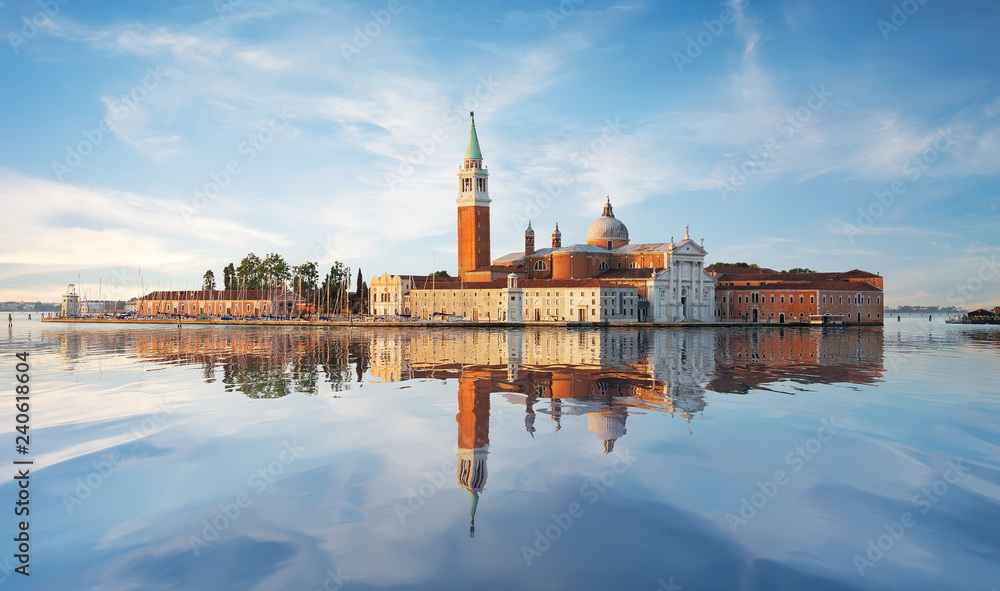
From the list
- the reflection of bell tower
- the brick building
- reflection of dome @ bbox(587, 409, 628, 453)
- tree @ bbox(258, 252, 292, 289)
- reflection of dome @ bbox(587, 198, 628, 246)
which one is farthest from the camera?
tree @ bbox(258, 252, 292, 289)

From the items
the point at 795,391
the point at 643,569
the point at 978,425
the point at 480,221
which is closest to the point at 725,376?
the point at 795,391

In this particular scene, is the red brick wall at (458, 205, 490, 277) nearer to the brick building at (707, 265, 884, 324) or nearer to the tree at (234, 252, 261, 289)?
the brick building at (707, 265, 884, 324)

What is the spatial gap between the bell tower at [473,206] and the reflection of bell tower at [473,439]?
2600 inches

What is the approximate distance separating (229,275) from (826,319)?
9127 cm

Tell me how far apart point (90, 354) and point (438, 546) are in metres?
34.1

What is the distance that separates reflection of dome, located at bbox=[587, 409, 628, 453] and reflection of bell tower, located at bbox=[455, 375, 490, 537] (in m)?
2.13

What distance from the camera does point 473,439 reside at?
12609 millimetres

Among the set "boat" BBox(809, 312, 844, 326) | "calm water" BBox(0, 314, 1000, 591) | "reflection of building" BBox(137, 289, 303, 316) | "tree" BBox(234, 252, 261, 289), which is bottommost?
"calm water" BBox(0, 314, 1000, 591)

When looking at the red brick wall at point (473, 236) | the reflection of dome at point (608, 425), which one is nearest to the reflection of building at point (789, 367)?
the reflection of dome at point (608, 425)

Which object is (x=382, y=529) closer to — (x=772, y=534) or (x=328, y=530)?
(x=328, y=530)

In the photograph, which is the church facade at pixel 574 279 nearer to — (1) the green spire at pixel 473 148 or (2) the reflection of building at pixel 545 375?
(1) the green spire at pixel 473 148

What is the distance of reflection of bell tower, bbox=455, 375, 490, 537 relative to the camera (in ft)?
32.3

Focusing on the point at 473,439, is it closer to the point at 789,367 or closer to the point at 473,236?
the point at 789,367

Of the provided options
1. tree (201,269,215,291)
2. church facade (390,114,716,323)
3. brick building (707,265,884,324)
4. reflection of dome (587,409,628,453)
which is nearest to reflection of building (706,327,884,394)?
reflection of dome (587,409,628,453)
